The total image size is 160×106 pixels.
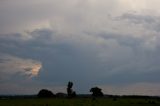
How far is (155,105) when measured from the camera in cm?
9206

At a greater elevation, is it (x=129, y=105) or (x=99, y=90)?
(x=99, y=90)

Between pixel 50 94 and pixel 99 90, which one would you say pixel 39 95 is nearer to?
pixel 50 94

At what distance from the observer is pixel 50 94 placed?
552 feet

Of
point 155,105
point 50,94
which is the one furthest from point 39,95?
point 155,105

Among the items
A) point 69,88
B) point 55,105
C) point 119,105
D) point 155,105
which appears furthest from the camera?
point 69,88

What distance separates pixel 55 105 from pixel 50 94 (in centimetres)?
8924

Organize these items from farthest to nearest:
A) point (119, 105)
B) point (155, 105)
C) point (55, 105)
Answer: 1. point (155, 105)
2. point (119, 105)
3. point (55, 105)

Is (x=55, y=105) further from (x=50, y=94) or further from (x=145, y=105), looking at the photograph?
(x=50, y=94)

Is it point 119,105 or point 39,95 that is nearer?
point 119,105

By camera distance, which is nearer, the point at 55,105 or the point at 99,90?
the point at 55,105

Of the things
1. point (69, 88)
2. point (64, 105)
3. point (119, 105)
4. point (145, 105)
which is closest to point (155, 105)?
point (145, 105)

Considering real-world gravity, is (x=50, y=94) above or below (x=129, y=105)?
above

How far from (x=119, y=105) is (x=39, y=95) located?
86.4 meters

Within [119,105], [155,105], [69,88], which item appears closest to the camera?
[119,105]
